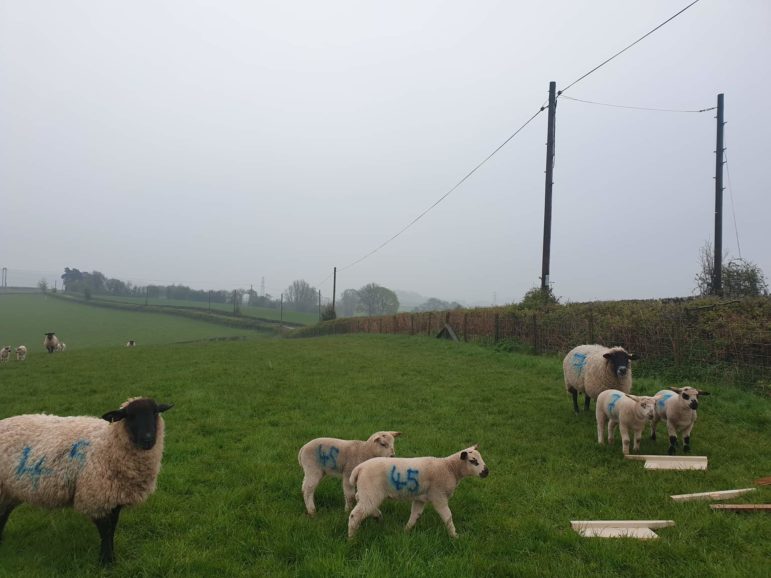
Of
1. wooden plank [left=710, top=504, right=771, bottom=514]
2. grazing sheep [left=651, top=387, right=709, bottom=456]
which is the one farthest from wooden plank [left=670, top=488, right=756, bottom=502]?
grazing sheep [left=651, top=387, right=709, bottom=456]

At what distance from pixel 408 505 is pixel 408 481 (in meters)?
1.25

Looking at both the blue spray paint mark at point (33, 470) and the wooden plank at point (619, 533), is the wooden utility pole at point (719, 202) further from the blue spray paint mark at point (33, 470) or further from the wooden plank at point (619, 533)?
the blue spray paint mark at point (33, 470)

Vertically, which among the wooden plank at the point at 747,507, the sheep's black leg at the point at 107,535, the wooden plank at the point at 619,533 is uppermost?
Answer: the wooden plank at the point at 747,507

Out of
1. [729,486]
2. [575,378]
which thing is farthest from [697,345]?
[729,486]

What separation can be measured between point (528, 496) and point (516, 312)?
16.5 meters

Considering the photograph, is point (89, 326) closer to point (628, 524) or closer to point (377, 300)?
point (377, 300)

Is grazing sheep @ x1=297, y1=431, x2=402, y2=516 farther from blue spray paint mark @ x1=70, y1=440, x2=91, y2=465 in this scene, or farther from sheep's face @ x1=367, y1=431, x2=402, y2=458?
blue spray paint mark @ x1=70, y1=440, x2=91, y2=465

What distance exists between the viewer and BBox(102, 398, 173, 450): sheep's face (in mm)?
4859

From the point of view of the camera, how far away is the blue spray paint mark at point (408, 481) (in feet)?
16.1

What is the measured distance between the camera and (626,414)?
7727 millimetres

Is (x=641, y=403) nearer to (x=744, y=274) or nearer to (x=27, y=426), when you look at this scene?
(x=27, y=426)

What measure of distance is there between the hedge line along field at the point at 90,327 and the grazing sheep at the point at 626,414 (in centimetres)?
4018

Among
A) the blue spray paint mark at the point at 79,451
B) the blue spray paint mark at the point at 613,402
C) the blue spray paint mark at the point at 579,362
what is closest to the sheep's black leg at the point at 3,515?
the blue spray paint mark at the point at 79,451

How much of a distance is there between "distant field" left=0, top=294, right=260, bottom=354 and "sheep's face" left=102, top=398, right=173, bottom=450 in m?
38.7
